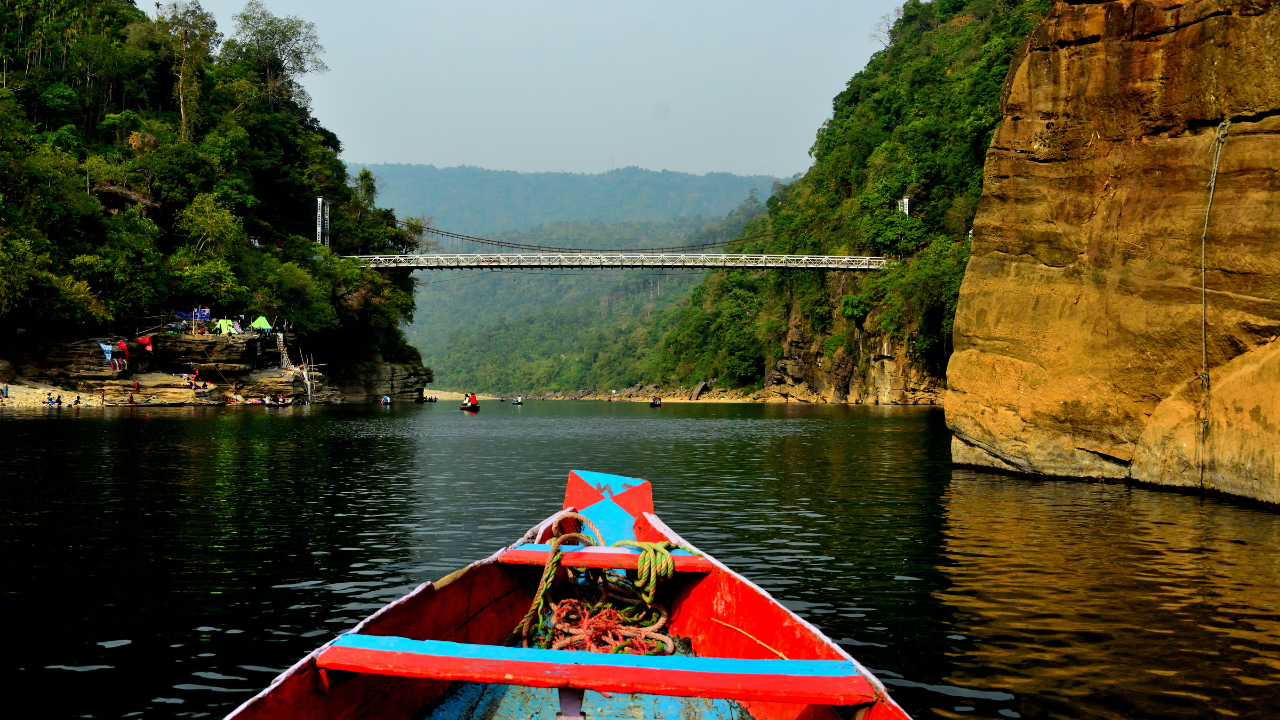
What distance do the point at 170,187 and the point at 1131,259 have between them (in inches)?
2071

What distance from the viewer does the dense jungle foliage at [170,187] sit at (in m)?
39.6

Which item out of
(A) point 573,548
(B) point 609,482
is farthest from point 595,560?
(B) point 609,482

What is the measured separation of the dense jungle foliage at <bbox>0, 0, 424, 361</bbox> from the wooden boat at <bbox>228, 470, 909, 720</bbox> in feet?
128

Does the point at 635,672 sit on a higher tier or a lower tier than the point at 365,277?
lower

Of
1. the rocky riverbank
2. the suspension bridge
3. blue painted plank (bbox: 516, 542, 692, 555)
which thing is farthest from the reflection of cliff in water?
the suspension bridge

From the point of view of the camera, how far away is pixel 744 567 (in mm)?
9570

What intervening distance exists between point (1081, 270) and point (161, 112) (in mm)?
64912

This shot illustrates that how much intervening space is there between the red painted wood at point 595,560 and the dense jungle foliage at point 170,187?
Result: 38703 millimetres

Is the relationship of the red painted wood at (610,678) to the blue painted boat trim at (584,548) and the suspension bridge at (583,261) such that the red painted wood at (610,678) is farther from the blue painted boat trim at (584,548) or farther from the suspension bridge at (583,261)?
the suspension bridge at (583,261)

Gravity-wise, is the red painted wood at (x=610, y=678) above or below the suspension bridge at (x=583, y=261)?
below

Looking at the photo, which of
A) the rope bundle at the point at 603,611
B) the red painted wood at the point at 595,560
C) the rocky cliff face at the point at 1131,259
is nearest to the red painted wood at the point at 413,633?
the red painted wood at the point at 595,560

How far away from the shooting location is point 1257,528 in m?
11.2

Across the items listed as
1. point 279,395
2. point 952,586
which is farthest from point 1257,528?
point 279,395

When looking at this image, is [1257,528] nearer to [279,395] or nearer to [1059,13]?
[1059,13]
